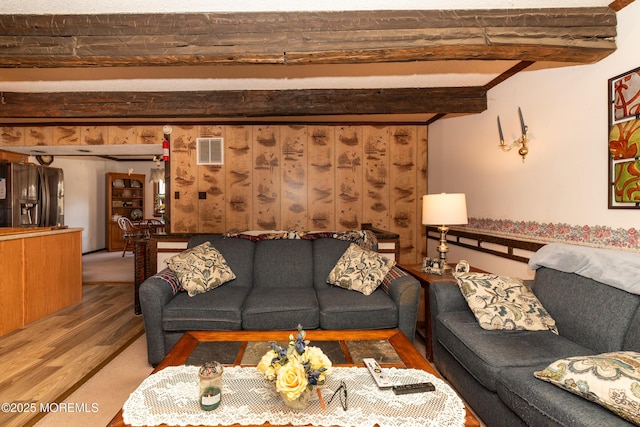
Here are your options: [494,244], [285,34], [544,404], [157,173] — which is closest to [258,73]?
[285,34]

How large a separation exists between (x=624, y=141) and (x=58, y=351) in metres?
4.33

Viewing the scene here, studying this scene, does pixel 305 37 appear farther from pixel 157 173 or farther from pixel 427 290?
pixel 157 173

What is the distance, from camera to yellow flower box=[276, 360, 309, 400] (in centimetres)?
122

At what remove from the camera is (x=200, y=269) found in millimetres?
2916

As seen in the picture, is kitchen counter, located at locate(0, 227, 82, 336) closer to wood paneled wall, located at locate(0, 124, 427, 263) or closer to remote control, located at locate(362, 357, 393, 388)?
wood paneled wall, located at locate(0, 124, 427, 263)

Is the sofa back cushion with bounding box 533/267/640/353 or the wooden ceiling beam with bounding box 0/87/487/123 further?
the wooden ceiling beam with bounding box 0/87/487/123

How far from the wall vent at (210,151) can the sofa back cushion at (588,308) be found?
450cm

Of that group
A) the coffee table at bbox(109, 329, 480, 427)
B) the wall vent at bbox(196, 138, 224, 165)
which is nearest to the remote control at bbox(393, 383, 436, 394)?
the coffee table at bbox(109, 329, 480, 427)

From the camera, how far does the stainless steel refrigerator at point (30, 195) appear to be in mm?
5637

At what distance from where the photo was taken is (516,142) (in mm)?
3168

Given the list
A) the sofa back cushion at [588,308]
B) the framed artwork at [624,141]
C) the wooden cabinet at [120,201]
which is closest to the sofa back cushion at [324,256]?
the sofa back cushion at [588,308]

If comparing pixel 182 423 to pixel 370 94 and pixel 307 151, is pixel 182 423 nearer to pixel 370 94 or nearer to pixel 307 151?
pixel 370 94

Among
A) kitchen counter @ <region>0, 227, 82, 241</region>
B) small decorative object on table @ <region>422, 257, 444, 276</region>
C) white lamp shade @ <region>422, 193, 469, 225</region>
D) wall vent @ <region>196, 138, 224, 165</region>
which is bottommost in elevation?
small decorative object on table @ <region>422, 257, 444, 276</region>

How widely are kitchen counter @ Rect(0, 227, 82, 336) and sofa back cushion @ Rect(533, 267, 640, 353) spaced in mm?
4490
